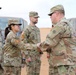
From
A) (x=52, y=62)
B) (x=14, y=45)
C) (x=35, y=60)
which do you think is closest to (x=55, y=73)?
(x=52, y=62)

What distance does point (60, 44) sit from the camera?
648cm

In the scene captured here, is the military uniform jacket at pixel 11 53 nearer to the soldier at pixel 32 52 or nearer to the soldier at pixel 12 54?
the soldier at pixel 12 54

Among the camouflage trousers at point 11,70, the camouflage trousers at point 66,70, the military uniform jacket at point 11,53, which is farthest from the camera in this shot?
the camouflage trousers at point 11,70

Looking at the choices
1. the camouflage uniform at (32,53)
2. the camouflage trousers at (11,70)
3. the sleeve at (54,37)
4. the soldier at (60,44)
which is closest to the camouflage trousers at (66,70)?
the soldier at (60,44)

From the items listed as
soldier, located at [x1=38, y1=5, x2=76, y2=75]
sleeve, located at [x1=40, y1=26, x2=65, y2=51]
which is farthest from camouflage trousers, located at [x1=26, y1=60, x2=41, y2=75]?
sleeve, located at [x1=40, y1=26, x2=65, y2=51]

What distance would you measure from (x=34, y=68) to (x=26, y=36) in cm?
84

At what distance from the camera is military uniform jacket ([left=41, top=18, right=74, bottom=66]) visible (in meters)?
6.38

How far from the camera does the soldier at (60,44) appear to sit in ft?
21.0

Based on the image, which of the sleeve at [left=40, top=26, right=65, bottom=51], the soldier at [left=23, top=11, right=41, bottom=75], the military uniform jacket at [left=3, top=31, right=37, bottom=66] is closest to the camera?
Result: the sleeve at [left=40, top=26, right=65, bottom=51]

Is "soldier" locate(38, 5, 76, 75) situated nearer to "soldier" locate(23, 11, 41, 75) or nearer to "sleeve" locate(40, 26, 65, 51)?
"sleeve" locate(40, 26, 65, 51)

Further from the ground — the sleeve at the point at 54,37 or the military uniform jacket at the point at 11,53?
the sleeve at the point at 54,37

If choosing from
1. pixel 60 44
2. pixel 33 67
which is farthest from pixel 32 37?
pixel 60 44

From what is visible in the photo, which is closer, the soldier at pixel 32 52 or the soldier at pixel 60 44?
the soldier at pixel 60 44

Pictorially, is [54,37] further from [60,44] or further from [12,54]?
[12,54]
